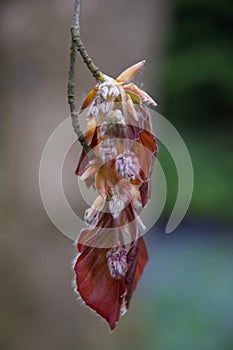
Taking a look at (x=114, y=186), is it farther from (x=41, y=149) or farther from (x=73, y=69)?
(x=41, y=149)

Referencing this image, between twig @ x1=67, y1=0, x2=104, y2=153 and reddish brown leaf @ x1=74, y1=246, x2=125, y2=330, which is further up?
twig @ x1=67, y1=0, x2=104, y2=153

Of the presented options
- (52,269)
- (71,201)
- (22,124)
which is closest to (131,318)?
(52,269)

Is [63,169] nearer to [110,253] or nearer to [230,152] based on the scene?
[110,253]

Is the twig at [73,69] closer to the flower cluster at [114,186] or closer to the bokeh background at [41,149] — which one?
the flower cluster at [114,186]

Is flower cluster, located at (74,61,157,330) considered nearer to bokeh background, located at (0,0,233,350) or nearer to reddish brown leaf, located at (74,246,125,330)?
reddish brown leaf, located at (74,246,125,330)

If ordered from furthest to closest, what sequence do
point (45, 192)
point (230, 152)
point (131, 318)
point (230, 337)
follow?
point (230, 152) → point (230, 337) → point (131, 318) → point (45, 192)

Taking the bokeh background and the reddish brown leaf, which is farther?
the bokeh background

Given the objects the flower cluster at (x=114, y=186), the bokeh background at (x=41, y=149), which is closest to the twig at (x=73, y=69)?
the flower cluster at (x=114, y=186)

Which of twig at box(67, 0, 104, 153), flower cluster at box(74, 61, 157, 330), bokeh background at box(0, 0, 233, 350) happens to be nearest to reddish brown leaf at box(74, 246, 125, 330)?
flower cluster at box(74, 61, 157, 330)
